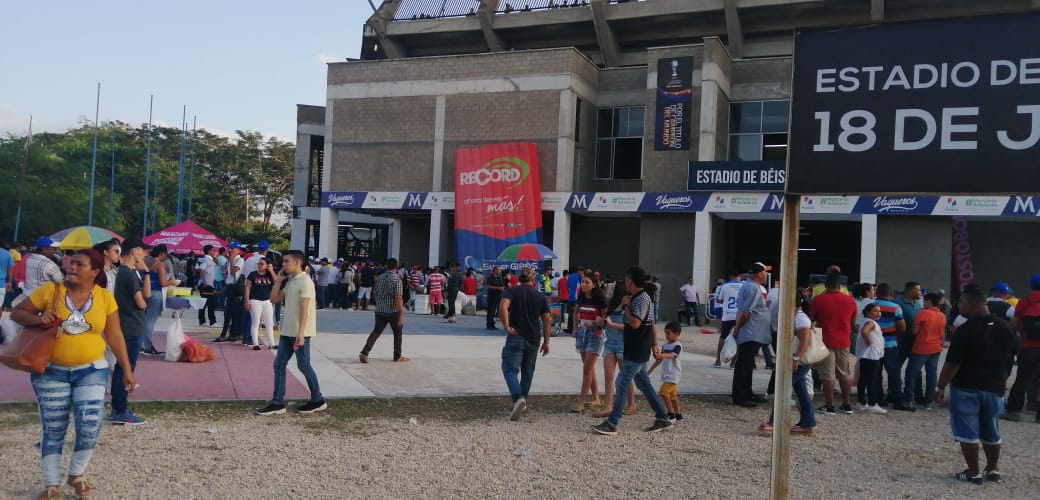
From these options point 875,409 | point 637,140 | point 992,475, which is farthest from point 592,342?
point 637,140

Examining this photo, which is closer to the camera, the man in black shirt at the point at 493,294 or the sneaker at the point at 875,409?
the sneaker at the point at 875,409

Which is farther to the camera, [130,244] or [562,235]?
[562,235]

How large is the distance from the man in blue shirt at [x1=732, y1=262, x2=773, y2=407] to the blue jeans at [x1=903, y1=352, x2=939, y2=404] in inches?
75.3

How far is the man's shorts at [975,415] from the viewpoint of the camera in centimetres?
613

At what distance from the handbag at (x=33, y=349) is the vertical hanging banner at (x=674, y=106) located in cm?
2499

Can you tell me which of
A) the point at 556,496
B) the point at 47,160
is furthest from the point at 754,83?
the point at 47,160

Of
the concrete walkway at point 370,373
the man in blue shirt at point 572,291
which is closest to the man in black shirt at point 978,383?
the concrete walkway at point 370,373

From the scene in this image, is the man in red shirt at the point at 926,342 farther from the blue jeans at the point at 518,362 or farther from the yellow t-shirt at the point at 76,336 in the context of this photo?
the yellow t-shirt at the point at 76,336

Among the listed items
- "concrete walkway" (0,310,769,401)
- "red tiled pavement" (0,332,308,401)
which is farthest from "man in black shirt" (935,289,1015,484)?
"red tiled pavement" (0,332,308,401)

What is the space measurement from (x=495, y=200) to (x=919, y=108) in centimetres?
2621

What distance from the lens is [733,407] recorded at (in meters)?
9.38

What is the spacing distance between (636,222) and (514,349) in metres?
26.4

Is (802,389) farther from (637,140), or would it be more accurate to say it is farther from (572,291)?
(637,140)

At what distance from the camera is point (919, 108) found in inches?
132
